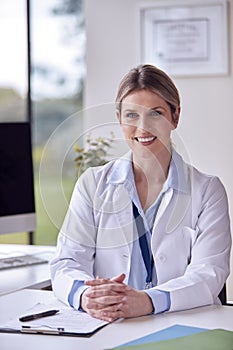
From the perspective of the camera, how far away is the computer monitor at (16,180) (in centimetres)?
291

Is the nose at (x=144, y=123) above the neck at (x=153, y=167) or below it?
above

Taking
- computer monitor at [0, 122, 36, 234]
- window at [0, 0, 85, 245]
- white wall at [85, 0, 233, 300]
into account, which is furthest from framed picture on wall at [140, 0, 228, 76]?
computer monitor at [0, 122, 36, 234]

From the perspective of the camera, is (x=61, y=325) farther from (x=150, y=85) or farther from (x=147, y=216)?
(x=150, y=85)

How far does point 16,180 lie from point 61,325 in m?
1.13

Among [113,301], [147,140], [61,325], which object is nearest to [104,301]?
[113,301]

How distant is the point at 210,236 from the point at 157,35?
1837mm

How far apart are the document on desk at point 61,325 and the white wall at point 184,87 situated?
1816 millimetres

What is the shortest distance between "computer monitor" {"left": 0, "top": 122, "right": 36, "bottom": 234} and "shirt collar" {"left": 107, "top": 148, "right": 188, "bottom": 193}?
2.18ft

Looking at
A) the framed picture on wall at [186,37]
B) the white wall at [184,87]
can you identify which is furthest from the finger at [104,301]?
the framed picture on wall at [186,37]

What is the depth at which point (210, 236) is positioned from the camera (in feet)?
7.34

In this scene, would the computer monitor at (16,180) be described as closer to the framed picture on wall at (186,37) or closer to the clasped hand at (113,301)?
the clasped hand at (113,301)

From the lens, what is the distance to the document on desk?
6.07 ft

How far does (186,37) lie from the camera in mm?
3791

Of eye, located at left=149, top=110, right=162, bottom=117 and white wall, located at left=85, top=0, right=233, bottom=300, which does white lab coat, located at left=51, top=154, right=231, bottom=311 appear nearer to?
eye, located at left=149, top=110, right=162, bottom=117
